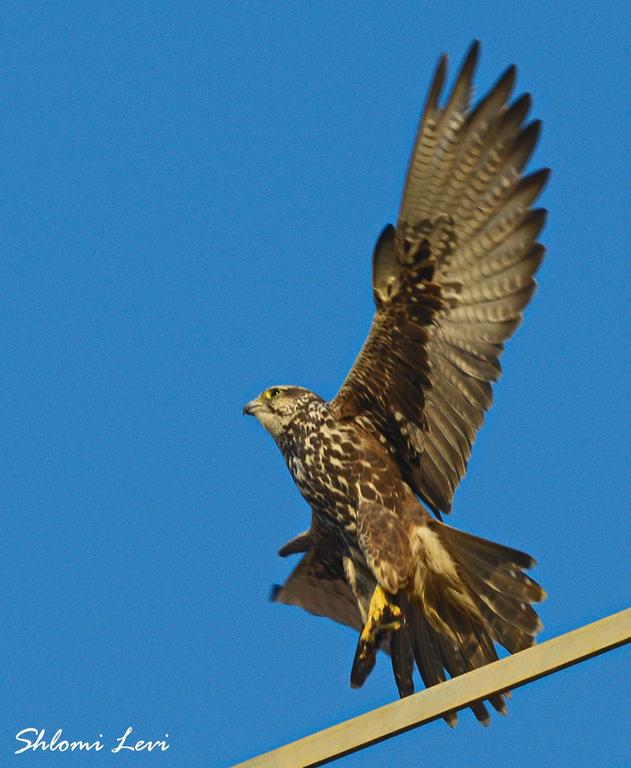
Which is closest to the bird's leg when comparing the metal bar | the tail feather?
the tail feather

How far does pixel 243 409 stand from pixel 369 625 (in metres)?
1.44

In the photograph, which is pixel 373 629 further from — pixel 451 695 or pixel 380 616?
pixel 451 695

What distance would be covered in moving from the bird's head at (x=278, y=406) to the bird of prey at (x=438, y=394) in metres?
0.33

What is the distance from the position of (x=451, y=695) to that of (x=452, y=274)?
10.1ft

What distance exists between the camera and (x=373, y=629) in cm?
514

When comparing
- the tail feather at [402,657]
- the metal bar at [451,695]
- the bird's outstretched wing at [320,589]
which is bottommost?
the metal bar at [451,695]

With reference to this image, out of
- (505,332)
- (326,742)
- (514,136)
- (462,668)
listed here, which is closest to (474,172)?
(514,136)

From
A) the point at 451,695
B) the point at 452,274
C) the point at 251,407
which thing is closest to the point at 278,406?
the point at 251,407

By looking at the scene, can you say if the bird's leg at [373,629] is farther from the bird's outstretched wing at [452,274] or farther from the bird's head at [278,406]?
the bird's head at [278,406]

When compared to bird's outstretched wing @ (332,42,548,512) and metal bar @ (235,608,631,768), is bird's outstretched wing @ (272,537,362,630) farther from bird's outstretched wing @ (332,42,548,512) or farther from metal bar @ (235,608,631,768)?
metal bar @ (235,608,631,768)

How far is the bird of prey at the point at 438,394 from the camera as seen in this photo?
17.0 ft

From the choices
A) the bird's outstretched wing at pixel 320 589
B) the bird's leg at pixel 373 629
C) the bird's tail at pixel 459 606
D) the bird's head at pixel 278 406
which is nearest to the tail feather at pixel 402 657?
the bird's tail at pixel 459 606

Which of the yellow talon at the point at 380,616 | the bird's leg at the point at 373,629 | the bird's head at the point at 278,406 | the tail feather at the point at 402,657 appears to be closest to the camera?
the bird's leg at the point at 373,629

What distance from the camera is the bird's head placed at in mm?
5871
